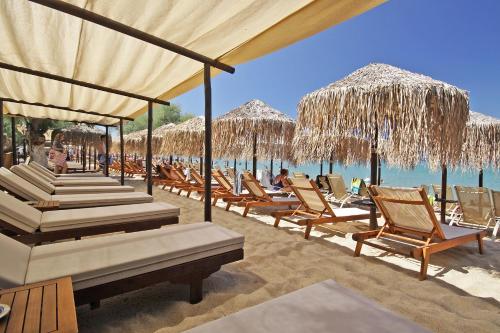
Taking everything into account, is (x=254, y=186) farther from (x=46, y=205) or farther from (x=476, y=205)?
(x=476, y=205)

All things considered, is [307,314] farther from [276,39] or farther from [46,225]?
[46,225]

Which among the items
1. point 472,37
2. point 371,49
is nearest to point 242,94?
point 371,49

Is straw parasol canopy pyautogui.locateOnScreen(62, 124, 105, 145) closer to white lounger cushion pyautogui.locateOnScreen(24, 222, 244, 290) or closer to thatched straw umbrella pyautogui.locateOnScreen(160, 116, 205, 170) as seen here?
thatched straw umbrella pyautogui.locateOnScreen(160, 116, 205, 170)

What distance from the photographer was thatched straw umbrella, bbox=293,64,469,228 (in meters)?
3.83

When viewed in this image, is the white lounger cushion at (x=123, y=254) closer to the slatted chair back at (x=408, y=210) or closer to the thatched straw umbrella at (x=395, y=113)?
the slatted chair back at (x=408, y=210)

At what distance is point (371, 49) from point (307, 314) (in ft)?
255

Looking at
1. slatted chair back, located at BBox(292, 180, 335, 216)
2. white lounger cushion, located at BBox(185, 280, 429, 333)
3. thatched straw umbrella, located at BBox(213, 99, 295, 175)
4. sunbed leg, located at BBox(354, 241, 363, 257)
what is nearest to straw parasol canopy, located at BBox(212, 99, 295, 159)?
thatched straw umbrella, located at BBox(213, 99, 295, 175)

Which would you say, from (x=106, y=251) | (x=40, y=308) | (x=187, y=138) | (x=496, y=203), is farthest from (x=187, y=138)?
(x=40, y=308)

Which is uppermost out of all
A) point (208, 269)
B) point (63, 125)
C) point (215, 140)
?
point (63, 125)

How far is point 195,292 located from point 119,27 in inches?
87.6

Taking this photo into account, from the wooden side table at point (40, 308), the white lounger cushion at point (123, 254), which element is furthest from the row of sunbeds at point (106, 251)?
the wooden side table at point (40, 308)

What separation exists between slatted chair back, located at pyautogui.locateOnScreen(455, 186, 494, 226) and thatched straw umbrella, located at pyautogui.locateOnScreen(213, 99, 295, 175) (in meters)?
5.58

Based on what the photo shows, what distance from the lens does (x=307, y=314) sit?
4.13 feet

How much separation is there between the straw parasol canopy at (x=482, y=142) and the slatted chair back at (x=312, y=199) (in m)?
5.92
